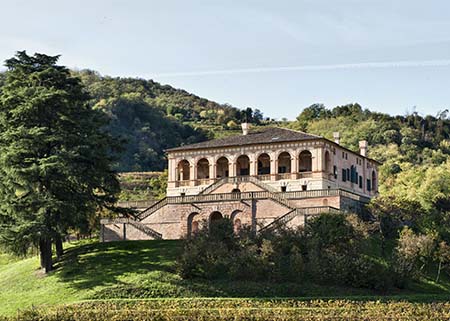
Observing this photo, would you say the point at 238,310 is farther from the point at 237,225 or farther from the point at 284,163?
the point at 284,163

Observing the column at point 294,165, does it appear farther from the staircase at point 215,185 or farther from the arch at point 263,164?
the staircase at point 215,185

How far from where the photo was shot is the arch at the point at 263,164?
66.2 metres

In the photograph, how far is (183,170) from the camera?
2741 inches

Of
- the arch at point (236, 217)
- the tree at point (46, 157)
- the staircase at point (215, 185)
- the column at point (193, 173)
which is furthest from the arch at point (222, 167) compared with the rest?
the tree at point (46, 157)

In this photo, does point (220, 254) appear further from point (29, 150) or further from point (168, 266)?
point (29, 150)

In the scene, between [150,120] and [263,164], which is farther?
[150,120]

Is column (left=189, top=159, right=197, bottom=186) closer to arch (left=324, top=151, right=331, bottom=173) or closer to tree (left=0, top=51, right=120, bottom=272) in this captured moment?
arch (left=324, top=151, right=331, bottom=173)

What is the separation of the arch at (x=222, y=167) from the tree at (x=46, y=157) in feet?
46.8

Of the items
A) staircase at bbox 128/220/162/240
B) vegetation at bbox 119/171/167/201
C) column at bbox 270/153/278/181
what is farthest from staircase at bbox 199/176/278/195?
vegetation at bbox 119/171/167/201

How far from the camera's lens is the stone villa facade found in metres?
57.2

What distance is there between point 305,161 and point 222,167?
6873 mm

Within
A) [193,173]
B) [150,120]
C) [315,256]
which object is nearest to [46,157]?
[315,256]

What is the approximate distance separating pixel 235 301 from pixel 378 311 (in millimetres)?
7048

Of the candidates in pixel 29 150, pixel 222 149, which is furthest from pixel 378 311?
pixel 222 149
